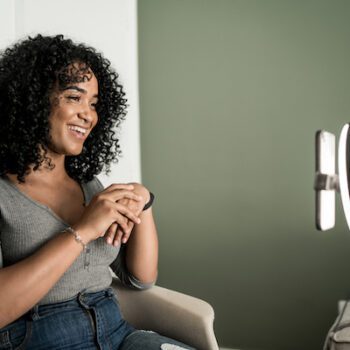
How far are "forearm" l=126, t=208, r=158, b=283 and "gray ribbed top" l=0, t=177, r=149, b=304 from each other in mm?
143

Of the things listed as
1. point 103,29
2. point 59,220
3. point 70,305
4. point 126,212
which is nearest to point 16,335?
point 70,305

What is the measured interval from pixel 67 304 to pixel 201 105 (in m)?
1.20

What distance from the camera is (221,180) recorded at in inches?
80.4

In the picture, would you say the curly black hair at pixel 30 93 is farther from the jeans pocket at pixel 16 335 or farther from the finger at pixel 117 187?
the jeans pocket at pixel 16 335

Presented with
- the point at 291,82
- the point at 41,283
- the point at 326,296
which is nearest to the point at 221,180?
the point at 291,82

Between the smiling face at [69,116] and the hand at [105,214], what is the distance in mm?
186

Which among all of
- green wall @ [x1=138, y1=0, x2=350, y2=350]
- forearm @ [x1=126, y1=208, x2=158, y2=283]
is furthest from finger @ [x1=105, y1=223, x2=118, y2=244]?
green wall @ [x1=138, y1=0, x2=350, y2=350]

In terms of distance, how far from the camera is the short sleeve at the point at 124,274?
1374 millimetres

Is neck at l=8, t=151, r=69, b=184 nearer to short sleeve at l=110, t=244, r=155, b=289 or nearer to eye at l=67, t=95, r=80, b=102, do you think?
eye at l=67, t=95, r=80, b=102

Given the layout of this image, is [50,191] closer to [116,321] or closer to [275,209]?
[116,321]

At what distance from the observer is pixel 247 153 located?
1.99 metres

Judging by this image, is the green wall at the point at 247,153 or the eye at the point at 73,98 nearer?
the eye at the point at 73,98

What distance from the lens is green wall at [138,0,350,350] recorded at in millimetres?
1867

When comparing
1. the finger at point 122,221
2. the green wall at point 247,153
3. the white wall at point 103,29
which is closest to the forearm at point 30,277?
the finger at point 122,221
